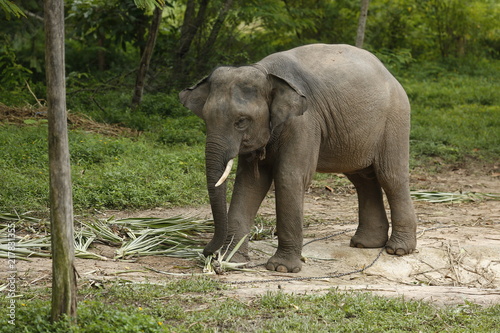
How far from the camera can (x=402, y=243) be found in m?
7.37

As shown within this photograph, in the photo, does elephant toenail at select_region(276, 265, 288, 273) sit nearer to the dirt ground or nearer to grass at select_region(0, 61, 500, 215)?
the dirt ground

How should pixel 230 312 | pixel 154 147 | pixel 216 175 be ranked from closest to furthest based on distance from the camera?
pixel 230 312
pixel 216 175
pixel 154 147

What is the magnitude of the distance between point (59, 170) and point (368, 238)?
4122mm

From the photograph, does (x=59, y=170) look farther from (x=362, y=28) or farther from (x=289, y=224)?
(x=362, y=28)

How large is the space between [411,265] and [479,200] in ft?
10.4

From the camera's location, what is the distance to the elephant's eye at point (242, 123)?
612cm

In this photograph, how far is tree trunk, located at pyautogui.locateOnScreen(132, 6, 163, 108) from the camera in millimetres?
12781

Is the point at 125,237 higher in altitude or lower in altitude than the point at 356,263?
higher

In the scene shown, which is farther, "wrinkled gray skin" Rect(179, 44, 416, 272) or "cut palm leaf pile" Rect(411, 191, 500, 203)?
"cut palm leaf pile" Rect(411, 191, 500, 203)

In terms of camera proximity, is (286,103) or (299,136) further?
(299,136)

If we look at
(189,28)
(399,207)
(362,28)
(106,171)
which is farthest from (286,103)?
(189,28)

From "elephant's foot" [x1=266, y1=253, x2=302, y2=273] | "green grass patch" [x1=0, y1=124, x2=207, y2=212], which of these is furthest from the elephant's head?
"green grass patch" [x1=0, y1=124, x2=207, y2=212]

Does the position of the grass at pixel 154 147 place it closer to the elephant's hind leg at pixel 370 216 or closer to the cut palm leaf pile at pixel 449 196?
the cut palm leaf pile at pixel 449 196

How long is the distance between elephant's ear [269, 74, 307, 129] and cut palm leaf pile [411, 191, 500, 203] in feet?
13.9
